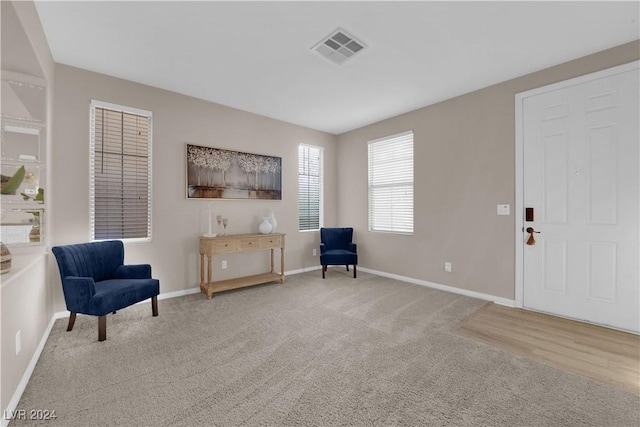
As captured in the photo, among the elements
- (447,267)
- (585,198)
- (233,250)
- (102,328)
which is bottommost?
(102,328)

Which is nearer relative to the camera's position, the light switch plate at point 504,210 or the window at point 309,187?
the light switch plate at point 504,210

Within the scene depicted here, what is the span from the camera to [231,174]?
13.8 ft

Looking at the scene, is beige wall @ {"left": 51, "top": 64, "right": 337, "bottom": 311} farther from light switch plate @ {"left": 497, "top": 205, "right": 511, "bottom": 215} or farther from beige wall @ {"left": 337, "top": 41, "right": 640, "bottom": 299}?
light switch plate @ {"left": 497, "top": 205, "right": 511, "bottom": 215}

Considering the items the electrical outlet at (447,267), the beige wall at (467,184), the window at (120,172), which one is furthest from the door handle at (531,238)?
the window at (120,172)

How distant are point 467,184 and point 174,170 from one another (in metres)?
4.00

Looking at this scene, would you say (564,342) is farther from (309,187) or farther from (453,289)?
(309,187)

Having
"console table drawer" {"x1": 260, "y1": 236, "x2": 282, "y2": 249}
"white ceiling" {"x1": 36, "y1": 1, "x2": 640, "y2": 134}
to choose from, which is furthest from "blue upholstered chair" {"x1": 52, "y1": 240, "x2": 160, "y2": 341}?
"white ceiling" {"x1": 36, "y1": 1, "x2": 640, "y2": 134}

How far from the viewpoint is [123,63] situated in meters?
2.97

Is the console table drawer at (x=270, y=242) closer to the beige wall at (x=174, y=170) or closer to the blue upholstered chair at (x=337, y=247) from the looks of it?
the beige wall at (x=174, y=170)

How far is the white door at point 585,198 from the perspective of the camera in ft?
8.59

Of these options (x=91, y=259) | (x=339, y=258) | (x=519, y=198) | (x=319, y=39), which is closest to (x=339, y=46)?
(x=319, y=39)

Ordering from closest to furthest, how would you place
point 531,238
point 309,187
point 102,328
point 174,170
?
1. point 102,328
2. point 531,238
3. point 174,170
4. point 309,187

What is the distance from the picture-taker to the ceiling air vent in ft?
8.25
